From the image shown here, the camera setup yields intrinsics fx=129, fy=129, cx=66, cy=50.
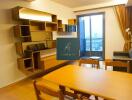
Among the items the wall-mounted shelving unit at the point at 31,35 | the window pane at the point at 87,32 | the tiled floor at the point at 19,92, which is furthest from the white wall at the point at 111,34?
the tiled floor at the point at 19,92

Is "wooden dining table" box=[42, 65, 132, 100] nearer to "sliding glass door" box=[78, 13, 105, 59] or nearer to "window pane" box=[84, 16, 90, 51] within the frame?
"sliding glass door" box=[78, 13, 105, 59]

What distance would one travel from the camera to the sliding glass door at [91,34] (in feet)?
20.3

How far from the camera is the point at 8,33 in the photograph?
11.0 ft

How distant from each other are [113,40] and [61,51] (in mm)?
4140

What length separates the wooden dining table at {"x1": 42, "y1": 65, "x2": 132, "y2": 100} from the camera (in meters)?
1.23

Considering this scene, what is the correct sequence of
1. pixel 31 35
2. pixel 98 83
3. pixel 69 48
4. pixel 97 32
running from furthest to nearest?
1. pixel 97 32
2. pixel 31 35
3. pixel 69 48
4. pixel 98 83

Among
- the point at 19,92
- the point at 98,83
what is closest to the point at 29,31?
the point at 19,92

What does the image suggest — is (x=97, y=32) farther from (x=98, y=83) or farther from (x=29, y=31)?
(x=98, y=83)

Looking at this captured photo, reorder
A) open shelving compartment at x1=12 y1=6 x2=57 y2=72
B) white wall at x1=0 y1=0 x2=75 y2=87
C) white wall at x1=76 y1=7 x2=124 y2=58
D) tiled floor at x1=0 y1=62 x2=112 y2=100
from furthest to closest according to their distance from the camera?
white wall at x1=76 y1=7 x2=124 y2=58 < open shelving compartment at x1=12 y1=6 x2=57 y2=72 < white wall at x1=0 y1=0 x2=75 y2=87 < tiled floor at x1=0 y1=62 x2=112 y2=100

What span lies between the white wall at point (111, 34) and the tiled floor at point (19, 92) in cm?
382

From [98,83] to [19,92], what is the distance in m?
2.22

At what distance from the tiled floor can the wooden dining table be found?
134cm

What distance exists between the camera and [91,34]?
21.4 ft

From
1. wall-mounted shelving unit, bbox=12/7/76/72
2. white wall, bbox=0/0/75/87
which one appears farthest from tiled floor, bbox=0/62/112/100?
wall-mounted shelving unit, bbox=12/7/76/72
